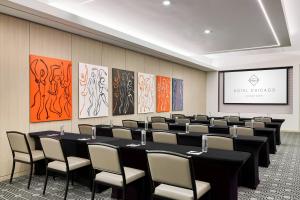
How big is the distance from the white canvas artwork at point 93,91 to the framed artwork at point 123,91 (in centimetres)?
36

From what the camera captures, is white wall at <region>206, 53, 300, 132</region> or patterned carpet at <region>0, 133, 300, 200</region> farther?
white wall at <region>206, 53, 300, 132</region>

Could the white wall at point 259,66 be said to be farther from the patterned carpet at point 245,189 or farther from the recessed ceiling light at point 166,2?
the recessed ceiling light at point 166,2

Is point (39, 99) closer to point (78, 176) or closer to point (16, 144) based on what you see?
point (16, 144)

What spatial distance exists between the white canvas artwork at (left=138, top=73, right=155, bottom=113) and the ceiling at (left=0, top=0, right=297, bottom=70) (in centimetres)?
99

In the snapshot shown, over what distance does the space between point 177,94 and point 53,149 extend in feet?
24.7

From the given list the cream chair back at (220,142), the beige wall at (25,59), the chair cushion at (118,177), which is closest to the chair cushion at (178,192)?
the chair cushion at (118,177)

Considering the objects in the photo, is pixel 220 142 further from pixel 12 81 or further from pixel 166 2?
pixel 12 81

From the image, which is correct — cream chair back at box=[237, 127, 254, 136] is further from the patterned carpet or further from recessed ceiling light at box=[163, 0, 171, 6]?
recessed ceiling light at box=[163, 0, 171, 6]

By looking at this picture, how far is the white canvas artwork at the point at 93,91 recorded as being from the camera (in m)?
6.27

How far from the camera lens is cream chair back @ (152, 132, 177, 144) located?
4445 mm

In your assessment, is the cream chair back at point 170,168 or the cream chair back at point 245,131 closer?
the cream chair back at point 170,168

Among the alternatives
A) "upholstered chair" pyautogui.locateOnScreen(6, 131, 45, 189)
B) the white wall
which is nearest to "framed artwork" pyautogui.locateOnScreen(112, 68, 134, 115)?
"upholstered chair" pyautogui.locateOnScreen(6, 131, 45, 189)

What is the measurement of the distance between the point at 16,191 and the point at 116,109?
369 centimetres

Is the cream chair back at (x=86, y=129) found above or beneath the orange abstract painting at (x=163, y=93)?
beneath
